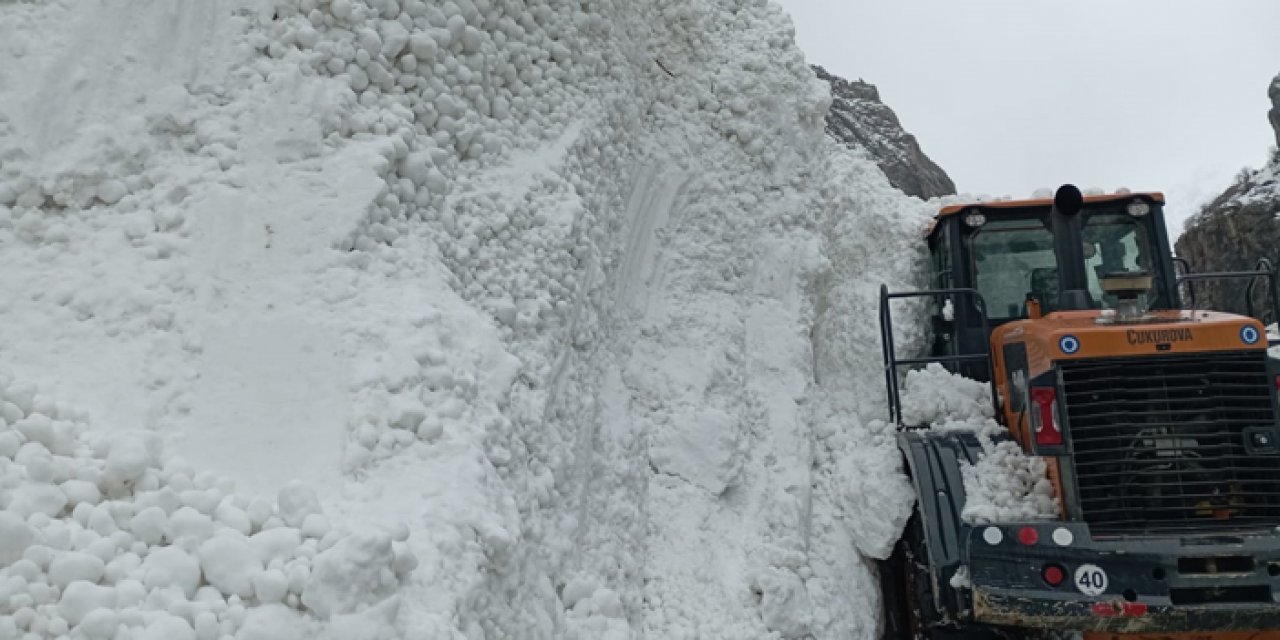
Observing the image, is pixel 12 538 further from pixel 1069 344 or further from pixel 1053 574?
pixel 1069 344

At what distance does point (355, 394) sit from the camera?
3.25 m

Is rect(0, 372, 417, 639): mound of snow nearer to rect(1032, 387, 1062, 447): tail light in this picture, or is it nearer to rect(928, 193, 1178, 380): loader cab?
rect(1032, 387, 1062, 447): tail light

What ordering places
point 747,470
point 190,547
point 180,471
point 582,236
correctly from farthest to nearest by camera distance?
point 747,470 < point 582,236 < point 180,471 < point 190,547

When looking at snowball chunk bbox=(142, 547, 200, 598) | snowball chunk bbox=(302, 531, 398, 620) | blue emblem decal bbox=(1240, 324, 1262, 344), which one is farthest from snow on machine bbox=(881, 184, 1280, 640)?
snowball chunk bbox=(142, 547, 200, 598)

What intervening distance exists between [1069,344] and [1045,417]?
33 cm

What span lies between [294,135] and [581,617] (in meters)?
2.20

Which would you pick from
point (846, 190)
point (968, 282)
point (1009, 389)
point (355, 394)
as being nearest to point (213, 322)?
point (355, 394)

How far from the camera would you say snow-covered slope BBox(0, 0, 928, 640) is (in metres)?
2.62

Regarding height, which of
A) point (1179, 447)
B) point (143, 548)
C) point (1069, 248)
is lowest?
point (143, 548)

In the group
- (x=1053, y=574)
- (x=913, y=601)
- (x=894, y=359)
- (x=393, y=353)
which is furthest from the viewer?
(x=894, y=359)

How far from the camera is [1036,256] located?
588 cm

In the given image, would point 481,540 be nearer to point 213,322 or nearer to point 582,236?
point 213,322

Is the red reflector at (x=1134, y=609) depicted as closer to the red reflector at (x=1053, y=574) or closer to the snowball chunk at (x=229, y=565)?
the red reflector at (x=1053, y=574)

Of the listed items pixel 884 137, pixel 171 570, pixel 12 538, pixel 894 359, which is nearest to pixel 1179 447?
pixel 894 359
